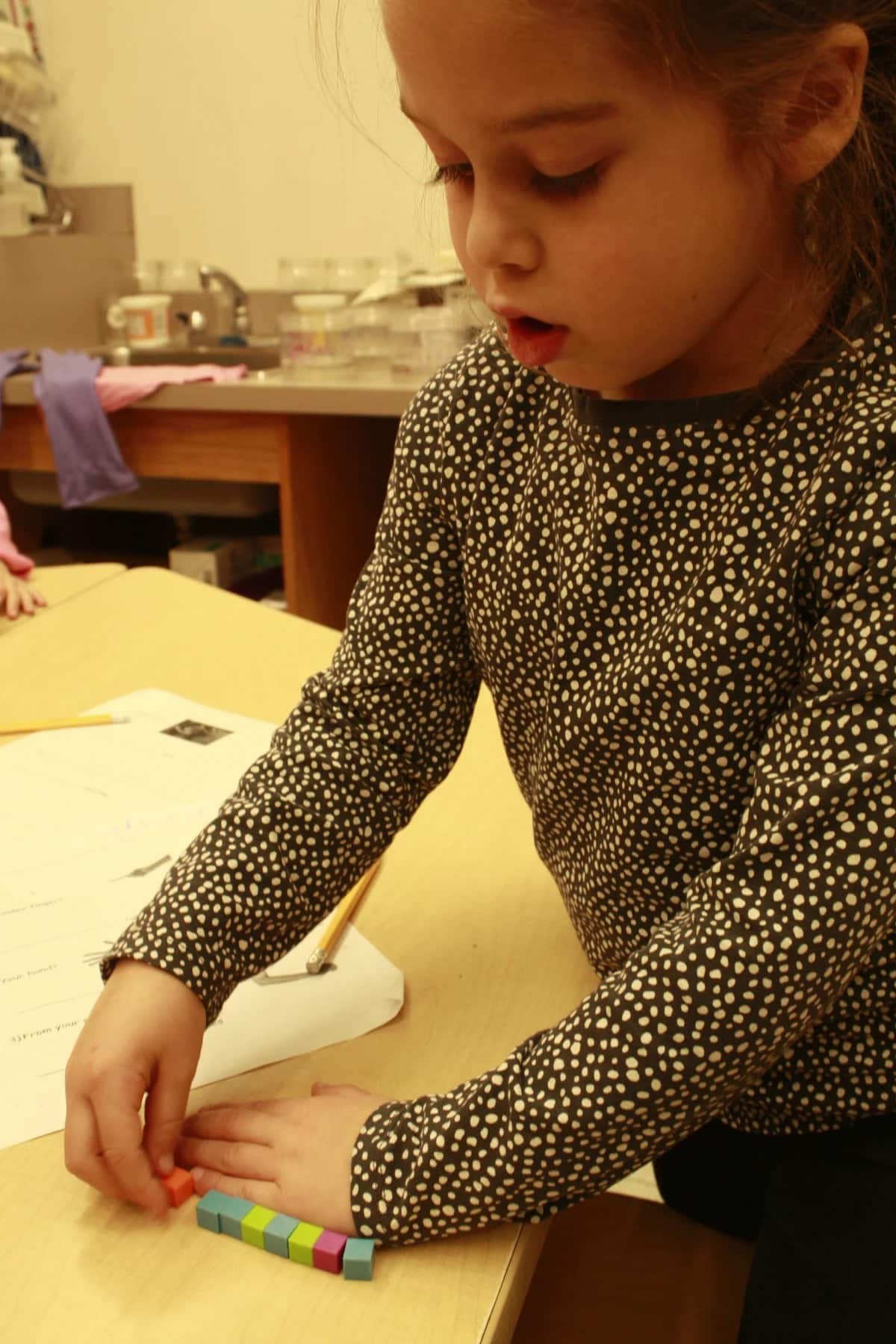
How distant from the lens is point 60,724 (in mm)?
866

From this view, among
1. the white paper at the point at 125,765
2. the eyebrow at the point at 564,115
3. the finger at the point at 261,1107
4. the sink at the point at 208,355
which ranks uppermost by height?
the eyebrow at the point at 564,115

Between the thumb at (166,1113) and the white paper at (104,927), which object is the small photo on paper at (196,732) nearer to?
the white paper at (104,927)

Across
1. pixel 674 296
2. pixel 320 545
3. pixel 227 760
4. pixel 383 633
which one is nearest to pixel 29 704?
pixel 227 760

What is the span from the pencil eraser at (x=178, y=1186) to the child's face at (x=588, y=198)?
37 centimetres

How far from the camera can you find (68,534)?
2.52 metres

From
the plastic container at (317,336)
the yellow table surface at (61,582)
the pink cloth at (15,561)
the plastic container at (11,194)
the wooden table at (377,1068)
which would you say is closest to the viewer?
the wooden table at (377,1068)

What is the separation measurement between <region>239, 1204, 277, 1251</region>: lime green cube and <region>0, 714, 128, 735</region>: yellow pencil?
18.9 inches

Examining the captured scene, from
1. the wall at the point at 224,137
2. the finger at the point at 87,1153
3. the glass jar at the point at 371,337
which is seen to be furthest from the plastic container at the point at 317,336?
the finger at the point at 87,1153

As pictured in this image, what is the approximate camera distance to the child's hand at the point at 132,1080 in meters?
0.47

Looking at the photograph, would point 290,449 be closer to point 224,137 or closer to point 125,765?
point 224,137

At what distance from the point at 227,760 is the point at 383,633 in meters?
0.19

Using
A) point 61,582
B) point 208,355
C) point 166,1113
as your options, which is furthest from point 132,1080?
point 208,355

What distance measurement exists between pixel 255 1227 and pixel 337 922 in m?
0.21

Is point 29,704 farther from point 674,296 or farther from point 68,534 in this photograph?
point 68,534
